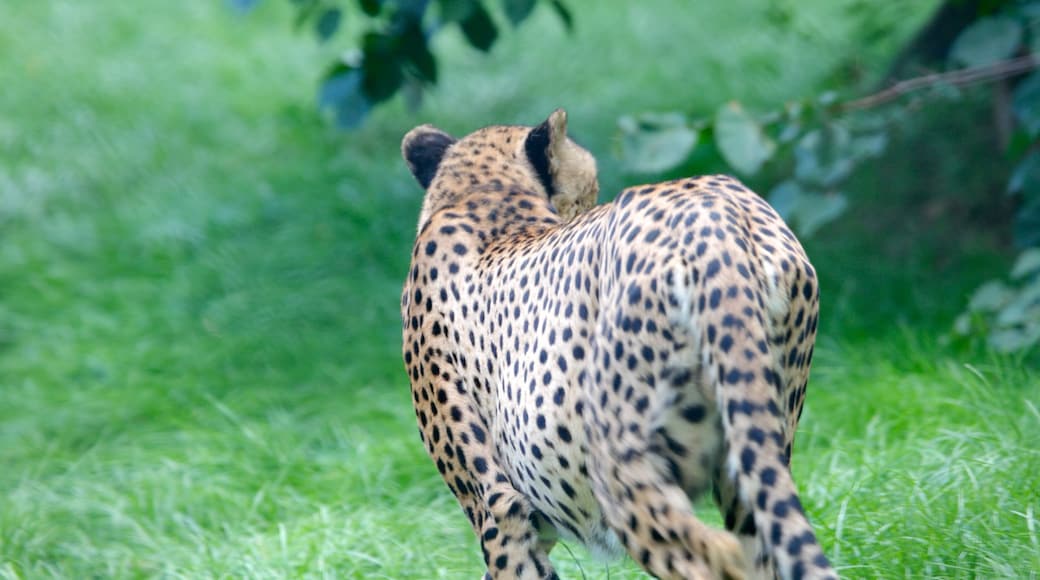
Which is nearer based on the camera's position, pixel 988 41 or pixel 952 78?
pixel 988 41

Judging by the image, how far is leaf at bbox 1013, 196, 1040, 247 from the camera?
17.1 ft

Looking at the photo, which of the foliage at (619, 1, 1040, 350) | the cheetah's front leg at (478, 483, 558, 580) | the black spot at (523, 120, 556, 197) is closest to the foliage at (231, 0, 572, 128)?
the foliage at (619, 1, 1040, 350)

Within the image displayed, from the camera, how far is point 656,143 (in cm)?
494

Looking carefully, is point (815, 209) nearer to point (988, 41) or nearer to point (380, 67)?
point (988, 41)

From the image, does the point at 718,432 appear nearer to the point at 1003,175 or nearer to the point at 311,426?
the point at 311,426

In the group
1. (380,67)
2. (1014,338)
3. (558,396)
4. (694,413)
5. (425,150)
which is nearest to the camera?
(694,413)

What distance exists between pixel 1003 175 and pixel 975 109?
644mm

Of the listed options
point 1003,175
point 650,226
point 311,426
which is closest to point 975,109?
point 1003,175

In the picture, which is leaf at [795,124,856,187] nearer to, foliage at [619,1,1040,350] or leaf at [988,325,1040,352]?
foliage at [619,1,1040,350]

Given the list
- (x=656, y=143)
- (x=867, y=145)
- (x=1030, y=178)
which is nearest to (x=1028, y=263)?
(x=1030, y=178)

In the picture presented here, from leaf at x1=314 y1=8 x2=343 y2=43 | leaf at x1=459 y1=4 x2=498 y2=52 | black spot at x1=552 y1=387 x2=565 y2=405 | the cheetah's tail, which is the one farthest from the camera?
leaf at x1=314 y1=8 x2=343 y2=43

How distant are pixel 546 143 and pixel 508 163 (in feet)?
0.47

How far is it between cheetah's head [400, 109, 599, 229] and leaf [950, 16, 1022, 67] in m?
2.07

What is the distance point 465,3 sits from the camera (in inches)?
238
